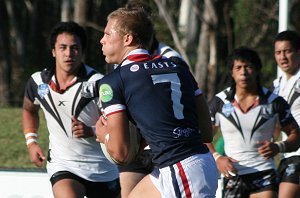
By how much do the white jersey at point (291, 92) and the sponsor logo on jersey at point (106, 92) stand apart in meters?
3.47

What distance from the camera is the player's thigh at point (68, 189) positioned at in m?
6.64

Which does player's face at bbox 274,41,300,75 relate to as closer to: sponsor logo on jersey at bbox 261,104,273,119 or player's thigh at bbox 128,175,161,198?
sponsor logo on jersey at bbox 261,104,273,119

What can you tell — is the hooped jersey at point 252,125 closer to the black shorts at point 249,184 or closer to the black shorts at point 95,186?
the black shorts at point 249,184

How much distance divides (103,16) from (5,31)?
13.0 feet

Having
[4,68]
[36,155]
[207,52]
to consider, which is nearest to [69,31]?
[36,155]

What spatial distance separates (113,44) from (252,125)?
110 inches

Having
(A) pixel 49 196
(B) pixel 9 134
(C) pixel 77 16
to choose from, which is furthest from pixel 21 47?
(A) pixel 49 196

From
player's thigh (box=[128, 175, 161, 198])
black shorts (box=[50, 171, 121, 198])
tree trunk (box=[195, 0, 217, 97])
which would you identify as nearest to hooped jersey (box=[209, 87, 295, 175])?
black shorts (box=[50, 171, 121, 198])

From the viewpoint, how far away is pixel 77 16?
20781 mm

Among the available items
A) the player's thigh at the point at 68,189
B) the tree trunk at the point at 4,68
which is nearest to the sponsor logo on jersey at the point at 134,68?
the player's thigh at the point at 68,189

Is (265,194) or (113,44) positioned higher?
(113,44)

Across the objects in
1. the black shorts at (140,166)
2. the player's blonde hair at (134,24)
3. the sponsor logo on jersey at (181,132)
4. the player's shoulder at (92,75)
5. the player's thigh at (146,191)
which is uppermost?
the player's blonde hair at (134,24)

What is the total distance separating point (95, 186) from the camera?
23.0ft

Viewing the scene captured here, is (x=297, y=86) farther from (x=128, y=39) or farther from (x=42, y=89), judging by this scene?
(x=128, y=39)
